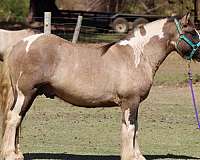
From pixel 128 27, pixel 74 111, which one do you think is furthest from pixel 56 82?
pixel 128 27

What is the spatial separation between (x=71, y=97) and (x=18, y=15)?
52705mm

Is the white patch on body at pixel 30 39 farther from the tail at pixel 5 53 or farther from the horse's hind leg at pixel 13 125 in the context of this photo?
the horse's hind leg at pixel 13 125

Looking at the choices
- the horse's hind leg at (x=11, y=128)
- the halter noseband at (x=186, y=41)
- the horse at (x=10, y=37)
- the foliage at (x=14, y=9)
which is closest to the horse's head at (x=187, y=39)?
the halter noseband at (x=186, y=41)

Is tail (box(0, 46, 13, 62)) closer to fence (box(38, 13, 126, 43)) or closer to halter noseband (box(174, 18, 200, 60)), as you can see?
halter noseband (box(174, 18, 200, 60))

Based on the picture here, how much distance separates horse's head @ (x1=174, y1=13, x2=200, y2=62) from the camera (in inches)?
378

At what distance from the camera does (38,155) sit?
33.4 feet

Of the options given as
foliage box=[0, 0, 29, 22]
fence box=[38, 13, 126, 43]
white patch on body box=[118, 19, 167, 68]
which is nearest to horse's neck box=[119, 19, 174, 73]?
white patch on body box=[118, 19, 167, 68]

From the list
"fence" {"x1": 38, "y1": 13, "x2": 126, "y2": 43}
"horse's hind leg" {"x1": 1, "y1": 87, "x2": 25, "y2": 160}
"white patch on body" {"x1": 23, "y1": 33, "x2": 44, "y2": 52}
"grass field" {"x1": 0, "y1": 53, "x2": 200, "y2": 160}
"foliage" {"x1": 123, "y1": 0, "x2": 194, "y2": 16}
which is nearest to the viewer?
"horse's hind leg" {"x1": 1, "y1": 87, "x2": 25, "y2": 160}

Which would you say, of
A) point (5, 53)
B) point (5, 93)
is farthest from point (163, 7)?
point (5, 93)

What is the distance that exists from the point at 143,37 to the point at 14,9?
52.7 m

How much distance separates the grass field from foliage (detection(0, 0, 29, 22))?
1674 inches

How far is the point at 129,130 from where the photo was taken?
30.7 feet

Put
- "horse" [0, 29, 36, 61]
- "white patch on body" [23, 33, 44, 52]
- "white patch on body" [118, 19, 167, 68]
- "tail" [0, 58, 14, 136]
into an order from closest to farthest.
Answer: "white patch on body" [23, 33, 44, 52]
"tail" [0, 58, 14, 136]
"white patch on body" [118, 19, 167, 68]
"horse" [0, 29, 36, 61]

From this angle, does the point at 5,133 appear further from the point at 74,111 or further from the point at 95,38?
the point at 95,38
